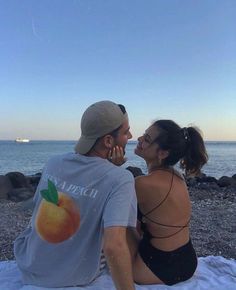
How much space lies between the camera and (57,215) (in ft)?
7.51

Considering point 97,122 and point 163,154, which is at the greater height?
point 97,122

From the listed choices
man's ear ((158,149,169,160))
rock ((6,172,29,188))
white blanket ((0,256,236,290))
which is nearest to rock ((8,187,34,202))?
rock ((6,172,29,188))

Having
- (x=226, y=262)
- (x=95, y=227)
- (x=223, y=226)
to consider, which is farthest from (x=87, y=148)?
(x=223, y=226)

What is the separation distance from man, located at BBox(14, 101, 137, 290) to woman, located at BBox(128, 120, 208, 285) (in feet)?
1.12

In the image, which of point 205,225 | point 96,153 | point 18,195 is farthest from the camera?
point 18,195

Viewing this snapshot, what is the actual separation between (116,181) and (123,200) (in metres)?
0.11

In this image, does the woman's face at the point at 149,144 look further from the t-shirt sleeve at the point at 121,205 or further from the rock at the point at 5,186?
the rock at the point at 5,186

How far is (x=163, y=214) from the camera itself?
2.63 metres

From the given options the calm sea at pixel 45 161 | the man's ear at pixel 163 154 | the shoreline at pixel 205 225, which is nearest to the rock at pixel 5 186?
the shoreline at pixel 205 225

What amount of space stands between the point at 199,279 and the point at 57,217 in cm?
112

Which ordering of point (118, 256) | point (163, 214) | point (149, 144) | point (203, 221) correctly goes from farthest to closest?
point (203, 221) < point (149, 144) < point (163, 214) < point (118, 256)

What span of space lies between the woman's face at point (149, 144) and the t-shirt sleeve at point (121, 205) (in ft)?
1.95

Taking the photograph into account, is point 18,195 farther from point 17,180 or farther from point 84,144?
point 84,144

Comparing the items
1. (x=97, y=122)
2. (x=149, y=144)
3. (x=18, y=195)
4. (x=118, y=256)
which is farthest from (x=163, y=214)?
(x=18, y=195)
